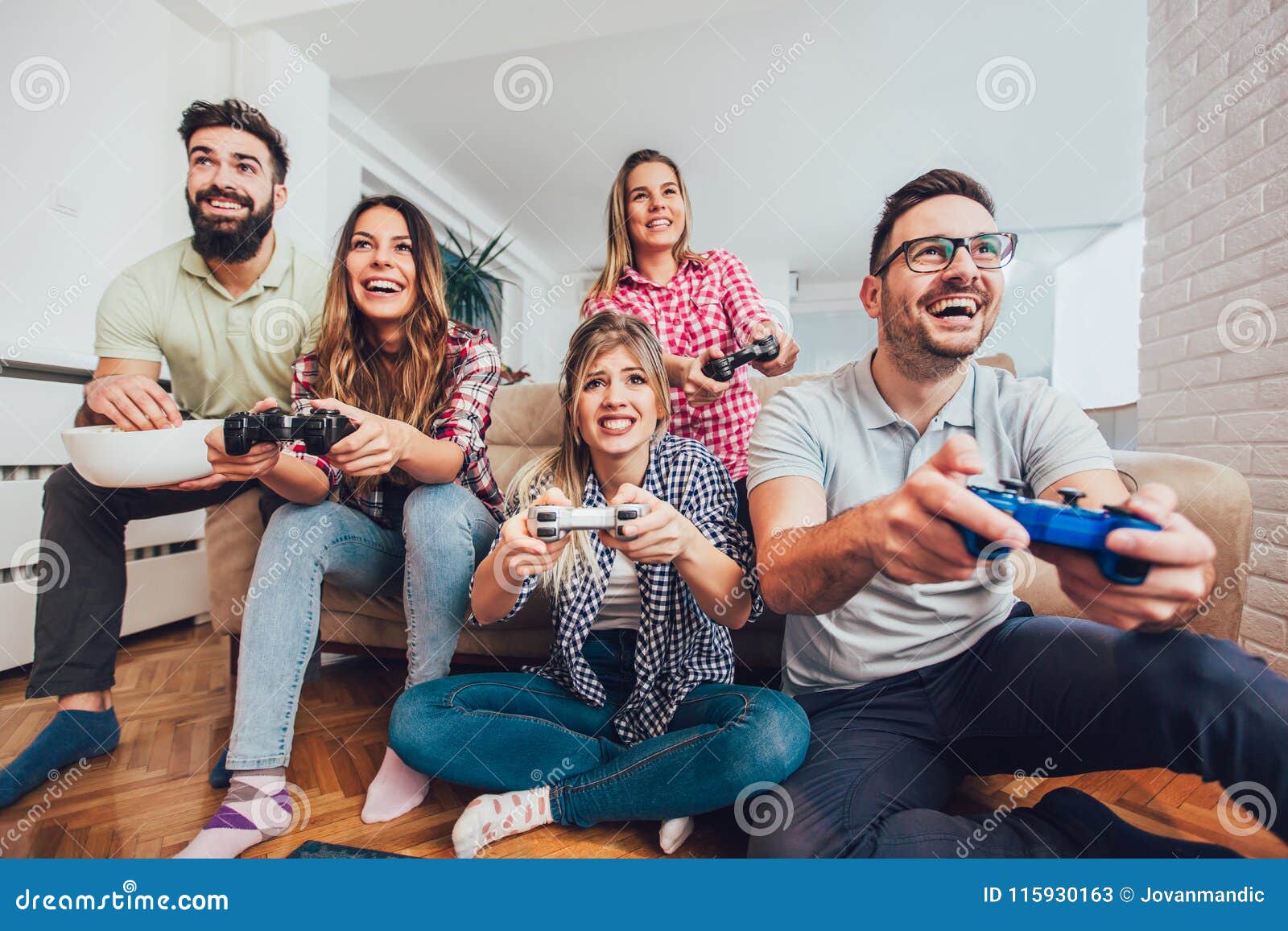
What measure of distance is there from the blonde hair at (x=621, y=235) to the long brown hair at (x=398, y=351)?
370 mm

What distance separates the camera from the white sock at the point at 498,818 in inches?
33.8

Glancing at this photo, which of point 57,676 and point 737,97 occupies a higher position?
point 737,97

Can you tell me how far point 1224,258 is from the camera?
149cm

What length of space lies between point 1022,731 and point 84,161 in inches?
114

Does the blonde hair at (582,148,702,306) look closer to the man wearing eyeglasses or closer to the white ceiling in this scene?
the man wearing eyeglasses

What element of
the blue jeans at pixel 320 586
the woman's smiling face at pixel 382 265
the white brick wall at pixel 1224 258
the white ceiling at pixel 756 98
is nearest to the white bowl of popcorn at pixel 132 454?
the blue jeans at pixel 320 586

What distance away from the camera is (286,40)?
2639 mm

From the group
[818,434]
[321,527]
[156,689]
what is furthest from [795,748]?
[156,689]

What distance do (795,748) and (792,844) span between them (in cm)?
13

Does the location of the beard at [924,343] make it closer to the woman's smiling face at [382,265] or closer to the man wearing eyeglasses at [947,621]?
the man wearing eyeglasses at [947,621]

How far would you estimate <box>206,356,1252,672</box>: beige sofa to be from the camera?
3.07ft

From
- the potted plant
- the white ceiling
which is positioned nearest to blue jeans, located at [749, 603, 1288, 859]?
the white ceiling

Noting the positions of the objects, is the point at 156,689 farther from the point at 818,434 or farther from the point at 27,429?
the point at 818,434

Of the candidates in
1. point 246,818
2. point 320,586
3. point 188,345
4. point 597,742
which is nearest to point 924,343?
point 597,742
